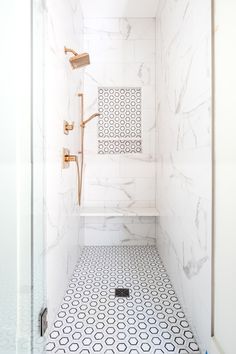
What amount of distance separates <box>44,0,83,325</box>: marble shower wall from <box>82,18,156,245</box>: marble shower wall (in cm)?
56

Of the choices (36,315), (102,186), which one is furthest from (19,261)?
(102,186)

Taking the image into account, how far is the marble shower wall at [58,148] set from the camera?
1361 millimetres

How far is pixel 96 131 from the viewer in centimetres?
270

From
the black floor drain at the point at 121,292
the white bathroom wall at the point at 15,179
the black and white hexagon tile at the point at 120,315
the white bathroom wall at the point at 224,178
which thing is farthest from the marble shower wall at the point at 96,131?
the white bathroom wall at the point at 15,179

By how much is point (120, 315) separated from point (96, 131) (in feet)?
6.23

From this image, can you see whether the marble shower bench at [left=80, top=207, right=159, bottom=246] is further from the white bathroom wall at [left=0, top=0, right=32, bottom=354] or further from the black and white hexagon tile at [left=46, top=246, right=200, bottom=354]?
the white bathroom wall at [left=0, top=0, right=32, bottom=354]

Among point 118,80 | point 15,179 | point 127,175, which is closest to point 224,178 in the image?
point 15,179

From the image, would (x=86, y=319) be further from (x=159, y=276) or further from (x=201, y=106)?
(x=201, y=106)

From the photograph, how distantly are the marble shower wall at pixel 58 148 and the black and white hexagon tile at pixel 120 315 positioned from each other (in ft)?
0.44

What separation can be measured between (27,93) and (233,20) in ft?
2.61

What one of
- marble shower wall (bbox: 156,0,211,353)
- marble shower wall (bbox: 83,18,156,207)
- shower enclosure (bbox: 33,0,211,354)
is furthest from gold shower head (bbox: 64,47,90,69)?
marble shower wall (bbox: 83,18,156,207)

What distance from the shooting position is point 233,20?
856 mm

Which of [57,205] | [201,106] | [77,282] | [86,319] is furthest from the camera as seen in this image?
[77,282]

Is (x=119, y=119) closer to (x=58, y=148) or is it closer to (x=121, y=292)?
(x=58, y=148)
